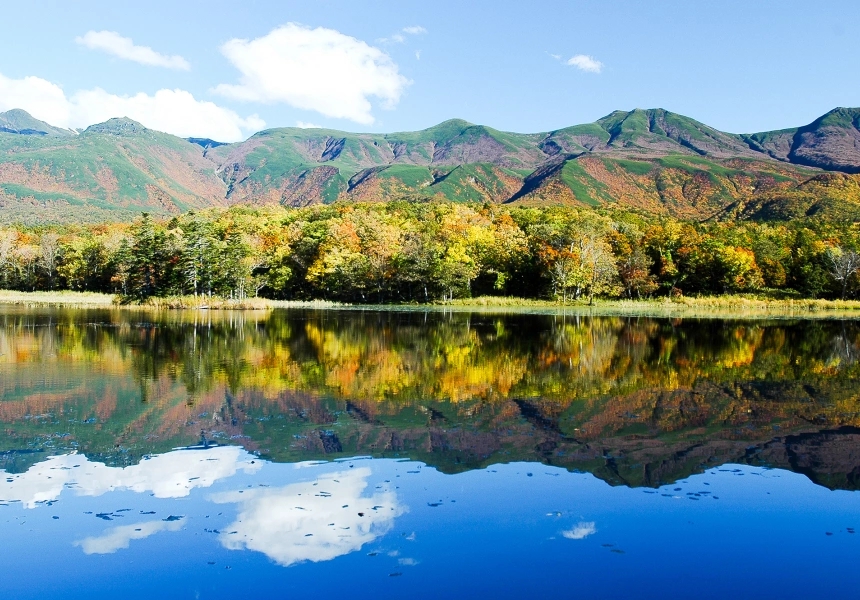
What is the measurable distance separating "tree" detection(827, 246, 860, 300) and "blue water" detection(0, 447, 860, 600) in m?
76.6

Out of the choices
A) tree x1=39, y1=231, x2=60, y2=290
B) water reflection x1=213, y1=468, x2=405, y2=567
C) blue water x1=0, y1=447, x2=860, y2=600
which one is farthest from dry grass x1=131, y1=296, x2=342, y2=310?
water reflection x1=213, y1=468, x2=405, y2=567

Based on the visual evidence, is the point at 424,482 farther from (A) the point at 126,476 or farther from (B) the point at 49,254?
(B) the point at 49,254

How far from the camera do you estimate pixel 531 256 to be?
83.3 meters

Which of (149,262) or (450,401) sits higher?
(149,262)

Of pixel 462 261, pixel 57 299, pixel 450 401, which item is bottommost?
pixel 57 299

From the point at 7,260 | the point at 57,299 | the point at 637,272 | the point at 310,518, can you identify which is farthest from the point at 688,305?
the point at 7,260

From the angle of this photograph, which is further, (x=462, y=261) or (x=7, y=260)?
(x=7, y=260)

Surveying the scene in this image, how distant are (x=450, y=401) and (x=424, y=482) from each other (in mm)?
6884

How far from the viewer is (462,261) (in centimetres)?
8256

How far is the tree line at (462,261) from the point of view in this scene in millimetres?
79375

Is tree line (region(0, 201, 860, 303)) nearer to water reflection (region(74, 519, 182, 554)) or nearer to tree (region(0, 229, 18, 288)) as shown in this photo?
tree (region(0, 229, 18, 288))

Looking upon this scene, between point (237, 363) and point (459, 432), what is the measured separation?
43.5 feet

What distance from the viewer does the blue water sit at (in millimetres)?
Result: 8086

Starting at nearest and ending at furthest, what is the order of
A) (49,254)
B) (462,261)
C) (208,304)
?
(208,304) → (462,261) → (49,254)
